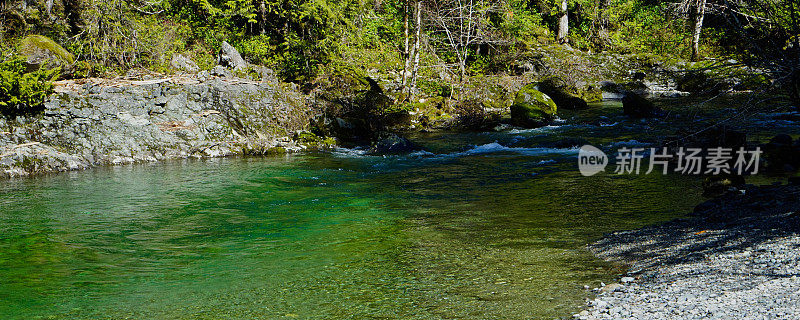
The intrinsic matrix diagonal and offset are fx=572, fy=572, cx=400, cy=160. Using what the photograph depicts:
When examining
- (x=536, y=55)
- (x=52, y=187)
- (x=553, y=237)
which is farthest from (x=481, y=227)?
(x=536, y=55)

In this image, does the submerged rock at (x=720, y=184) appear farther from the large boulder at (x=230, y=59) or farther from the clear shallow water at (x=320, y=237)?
the large boulder at (x=230, y=59)

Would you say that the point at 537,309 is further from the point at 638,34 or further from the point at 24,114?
the point at 638,34

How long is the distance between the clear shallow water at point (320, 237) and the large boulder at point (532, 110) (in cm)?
570

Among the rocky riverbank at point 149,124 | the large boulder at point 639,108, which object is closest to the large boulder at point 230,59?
the rocky riverbank at point 149,124

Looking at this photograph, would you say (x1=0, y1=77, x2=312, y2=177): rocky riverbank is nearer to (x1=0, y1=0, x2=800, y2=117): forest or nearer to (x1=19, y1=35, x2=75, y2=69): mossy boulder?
(x1=19, y1=35, x2=75, y2=69): mossy boulder

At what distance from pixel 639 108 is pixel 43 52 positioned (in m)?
19.6

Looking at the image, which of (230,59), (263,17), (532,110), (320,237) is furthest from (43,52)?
(532,110)

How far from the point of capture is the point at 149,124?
1656 centimetres

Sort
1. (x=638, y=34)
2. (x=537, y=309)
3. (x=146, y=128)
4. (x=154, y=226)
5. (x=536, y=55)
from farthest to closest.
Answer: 1. (x=638, y=34)
2. (x=536, y=55)
3. (x=146, y=128)
4. (x=154, y=226)
5. (x=537, y=309)

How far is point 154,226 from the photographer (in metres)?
8.95

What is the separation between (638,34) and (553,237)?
32255 mm

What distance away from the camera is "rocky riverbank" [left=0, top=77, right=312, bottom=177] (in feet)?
48.6

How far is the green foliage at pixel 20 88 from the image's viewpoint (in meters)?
14.7

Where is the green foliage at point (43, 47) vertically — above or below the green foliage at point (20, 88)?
above
